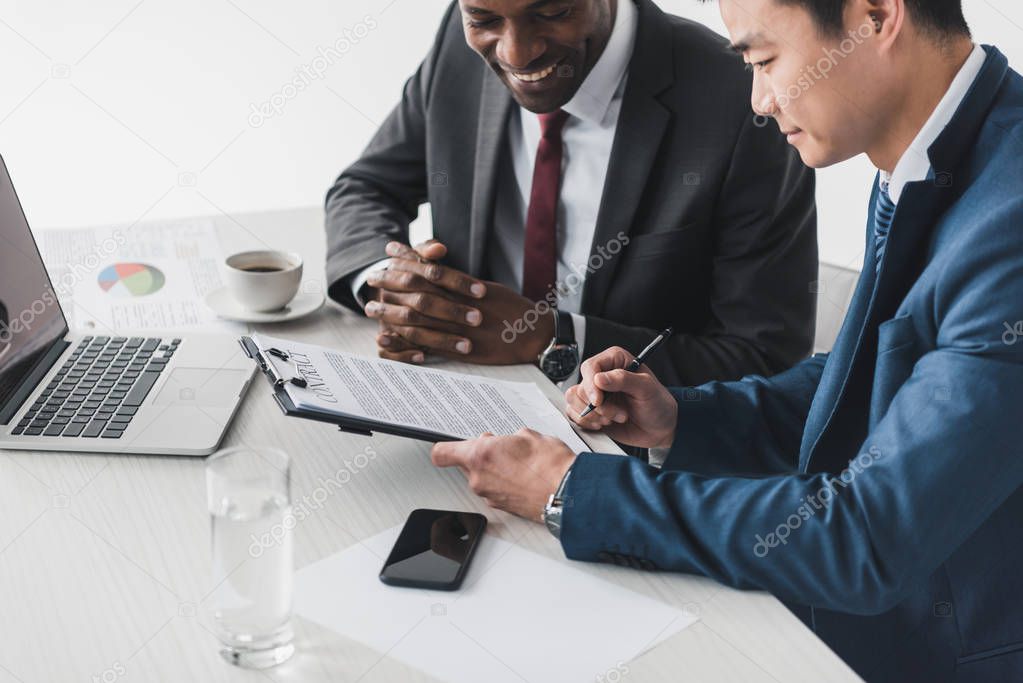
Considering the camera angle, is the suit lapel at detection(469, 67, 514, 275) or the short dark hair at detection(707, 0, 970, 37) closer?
the short dark hair at detection(707, 0, 970, 37)

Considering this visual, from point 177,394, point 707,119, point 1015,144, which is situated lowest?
point 177,394

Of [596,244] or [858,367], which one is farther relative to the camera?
[596,244]

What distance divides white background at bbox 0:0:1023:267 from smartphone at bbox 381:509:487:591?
2668mm

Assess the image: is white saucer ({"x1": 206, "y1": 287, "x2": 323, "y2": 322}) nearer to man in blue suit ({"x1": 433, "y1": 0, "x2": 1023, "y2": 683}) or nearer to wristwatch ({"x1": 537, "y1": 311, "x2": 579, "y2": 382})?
wristwatch ({"x1": 537, "y1": 311, "x2": 579, "y2": 382})

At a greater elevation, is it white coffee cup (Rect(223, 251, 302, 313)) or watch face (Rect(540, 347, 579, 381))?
white coffee cup (Rect(223, 251, 302, 313))

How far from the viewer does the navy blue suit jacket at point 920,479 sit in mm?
963

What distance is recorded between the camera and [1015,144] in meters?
1.04

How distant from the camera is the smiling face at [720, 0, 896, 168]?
3.55ft

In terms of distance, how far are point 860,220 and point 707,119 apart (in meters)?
1.62

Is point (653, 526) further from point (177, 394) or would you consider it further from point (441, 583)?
point (177, 394)

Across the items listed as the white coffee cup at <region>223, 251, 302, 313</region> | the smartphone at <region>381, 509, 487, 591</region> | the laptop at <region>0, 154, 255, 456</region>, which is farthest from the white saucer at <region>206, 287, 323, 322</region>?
the smartphone at <region>381, 509, 487, 591</region>

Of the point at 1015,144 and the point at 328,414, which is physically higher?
the point at 1015,144

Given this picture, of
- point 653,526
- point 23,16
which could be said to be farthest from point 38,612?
point 23,16

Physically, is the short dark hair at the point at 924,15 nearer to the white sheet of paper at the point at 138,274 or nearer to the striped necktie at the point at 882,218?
the striped necktie at the point at 882,218
